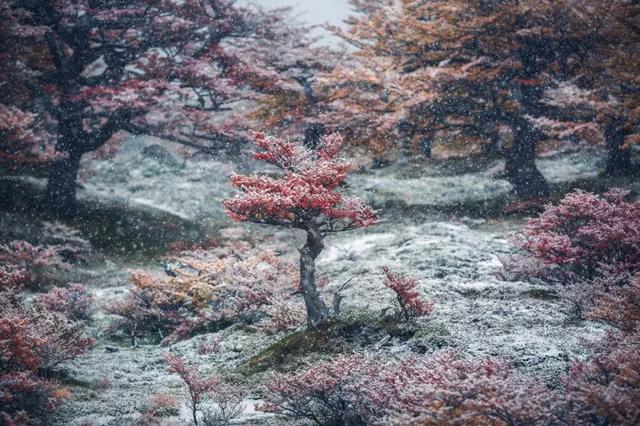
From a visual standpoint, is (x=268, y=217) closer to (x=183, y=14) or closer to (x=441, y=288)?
(x=441, y=288)

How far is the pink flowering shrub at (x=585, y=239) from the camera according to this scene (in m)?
6.17

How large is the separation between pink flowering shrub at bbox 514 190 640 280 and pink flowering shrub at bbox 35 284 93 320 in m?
8.72

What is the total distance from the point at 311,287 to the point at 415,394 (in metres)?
2.85

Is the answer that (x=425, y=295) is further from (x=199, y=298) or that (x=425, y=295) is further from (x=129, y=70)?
(x=129, y=70)

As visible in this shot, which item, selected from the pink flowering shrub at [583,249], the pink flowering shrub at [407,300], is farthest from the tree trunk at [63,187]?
the pink flowering shrub at [583,249]

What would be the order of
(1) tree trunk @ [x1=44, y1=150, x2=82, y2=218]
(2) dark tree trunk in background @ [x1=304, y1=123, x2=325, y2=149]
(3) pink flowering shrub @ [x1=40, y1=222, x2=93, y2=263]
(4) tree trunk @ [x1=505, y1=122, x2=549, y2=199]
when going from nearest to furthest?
(3) pink flowering shrub @ [x1=40, y1=222, x2=93, y2=263] < (4) tree trunk @ [x1=505, y1=122, x2=549, y2=199] < (1) tree trunk @ [x1=44, y1=150, x2=82, y2=218] < (2) dark tree trunk in background @ [x1=304, y1=123, x2=325, y2=149]

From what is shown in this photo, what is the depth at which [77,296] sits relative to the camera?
28.6 ft

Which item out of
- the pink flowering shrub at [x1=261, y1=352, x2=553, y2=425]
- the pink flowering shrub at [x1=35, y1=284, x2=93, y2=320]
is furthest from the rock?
the pink flowering shrub at [x1=261, y1=352, x2=553, y2=425]

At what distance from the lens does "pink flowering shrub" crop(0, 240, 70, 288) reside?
954cm

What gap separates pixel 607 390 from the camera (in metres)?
3.11

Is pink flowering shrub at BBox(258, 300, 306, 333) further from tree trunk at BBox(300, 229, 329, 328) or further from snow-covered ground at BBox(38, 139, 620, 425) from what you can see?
tree trunk at BBox(300, 229, 329, 328)

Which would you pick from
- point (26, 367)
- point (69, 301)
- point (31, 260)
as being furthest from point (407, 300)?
point (31, 260)

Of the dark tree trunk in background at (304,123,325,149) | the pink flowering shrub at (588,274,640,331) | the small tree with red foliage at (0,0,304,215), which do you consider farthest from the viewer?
the dark tree trunk in background at (304,123,325,149)

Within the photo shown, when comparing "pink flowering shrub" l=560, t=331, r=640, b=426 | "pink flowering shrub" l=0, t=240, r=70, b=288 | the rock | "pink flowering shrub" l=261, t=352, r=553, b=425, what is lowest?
the rock
